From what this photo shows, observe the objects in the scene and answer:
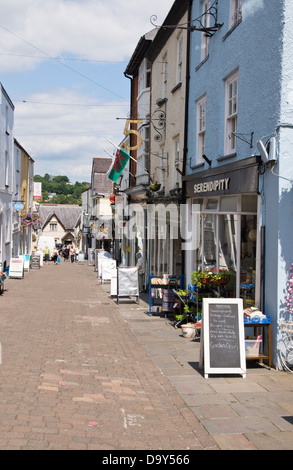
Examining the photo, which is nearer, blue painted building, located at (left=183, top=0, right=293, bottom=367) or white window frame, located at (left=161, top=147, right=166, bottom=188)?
blue painted building, located at (left=183, top=0, right=293, bottom=367)

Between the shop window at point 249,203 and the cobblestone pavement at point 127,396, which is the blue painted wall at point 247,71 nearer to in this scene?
the shop window at point 249,203

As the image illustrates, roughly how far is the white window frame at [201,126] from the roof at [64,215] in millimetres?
72755

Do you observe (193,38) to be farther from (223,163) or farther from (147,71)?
(147,71)

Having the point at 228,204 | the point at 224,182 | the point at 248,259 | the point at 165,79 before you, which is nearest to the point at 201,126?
the point at 228,204

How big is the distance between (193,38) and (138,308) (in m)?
8.09

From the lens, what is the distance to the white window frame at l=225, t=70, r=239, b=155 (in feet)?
34.5

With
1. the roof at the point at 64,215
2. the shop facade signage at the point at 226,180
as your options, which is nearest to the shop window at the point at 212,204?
the shop facade signage at the point at 226,180

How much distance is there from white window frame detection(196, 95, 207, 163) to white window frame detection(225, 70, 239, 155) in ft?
6.54

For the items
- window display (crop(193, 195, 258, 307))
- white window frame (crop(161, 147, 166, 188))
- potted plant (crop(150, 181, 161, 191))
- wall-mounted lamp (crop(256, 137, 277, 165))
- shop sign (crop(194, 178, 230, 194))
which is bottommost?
window display (crop(193, 195, 258, 307))

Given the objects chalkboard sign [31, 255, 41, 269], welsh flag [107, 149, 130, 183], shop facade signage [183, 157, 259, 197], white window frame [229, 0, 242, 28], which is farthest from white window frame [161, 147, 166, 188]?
chalkboard sign [31, 255, 41, 269]

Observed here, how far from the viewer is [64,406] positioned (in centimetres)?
605

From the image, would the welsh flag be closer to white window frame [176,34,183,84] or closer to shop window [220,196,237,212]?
white window frame [176,34,183,84]

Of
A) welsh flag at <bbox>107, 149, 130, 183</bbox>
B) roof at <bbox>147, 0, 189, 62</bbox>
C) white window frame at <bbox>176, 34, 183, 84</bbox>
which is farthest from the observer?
welsh flag at <bbox>107, 149, 130, 183</bbox>

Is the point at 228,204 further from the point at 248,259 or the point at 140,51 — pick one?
the point at 140,51
